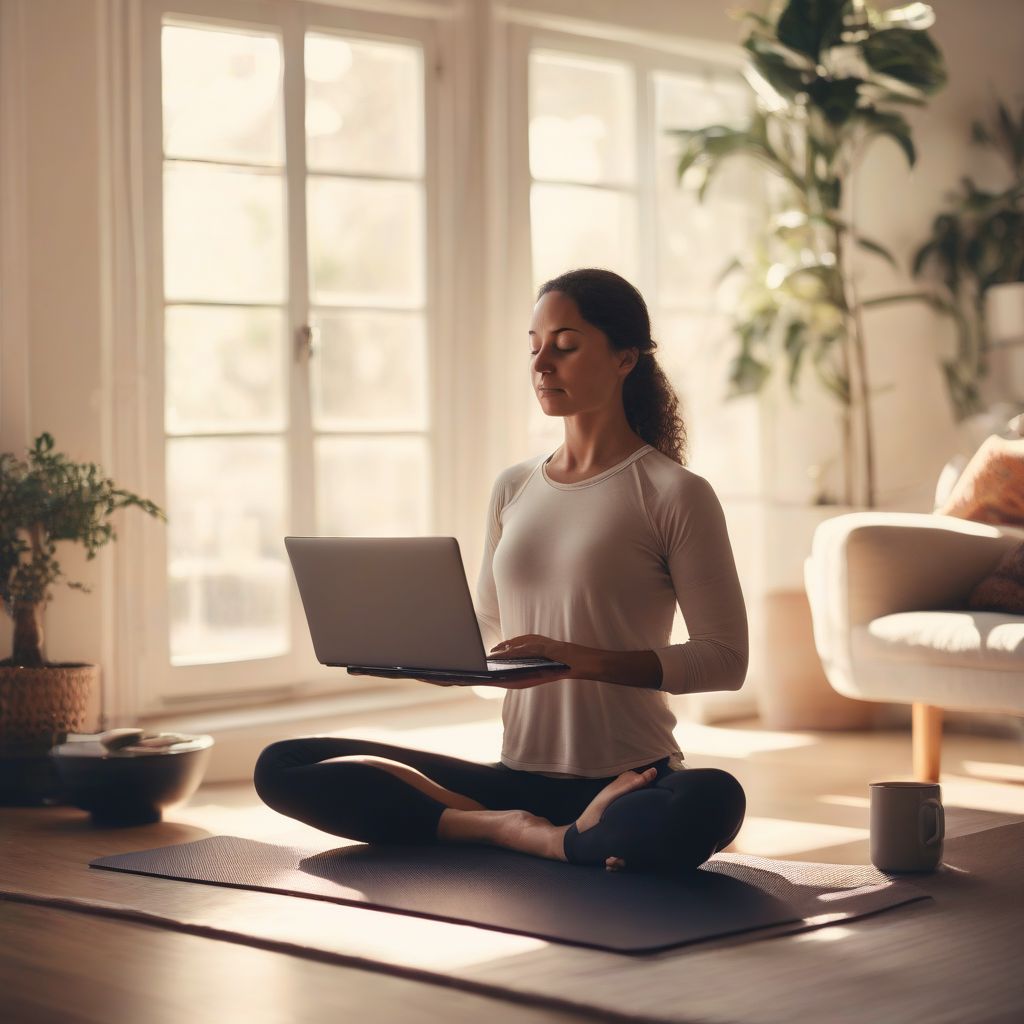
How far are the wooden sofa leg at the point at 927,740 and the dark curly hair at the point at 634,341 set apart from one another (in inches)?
50.1

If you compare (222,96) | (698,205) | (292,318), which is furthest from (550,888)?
(698,205)

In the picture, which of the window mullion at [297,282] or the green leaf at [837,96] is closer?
the window mullion at [297,282]

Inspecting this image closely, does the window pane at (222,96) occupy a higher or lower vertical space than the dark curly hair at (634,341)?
higher

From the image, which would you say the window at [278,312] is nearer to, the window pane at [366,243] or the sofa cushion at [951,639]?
the window pane at [366,243]

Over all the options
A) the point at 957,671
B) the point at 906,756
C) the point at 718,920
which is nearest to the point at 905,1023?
the point at 718,920

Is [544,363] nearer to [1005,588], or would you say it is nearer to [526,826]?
[526,826]

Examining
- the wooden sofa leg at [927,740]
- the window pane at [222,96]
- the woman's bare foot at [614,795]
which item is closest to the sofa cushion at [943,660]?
the wooden sofa leg at [927,740]

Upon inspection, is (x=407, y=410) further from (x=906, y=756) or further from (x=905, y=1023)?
(x=905, y=1023)

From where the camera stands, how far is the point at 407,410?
4.65 metres

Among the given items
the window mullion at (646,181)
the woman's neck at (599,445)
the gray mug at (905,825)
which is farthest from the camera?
the window mullion at (646,181)

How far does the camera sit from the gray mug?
2.78 metres

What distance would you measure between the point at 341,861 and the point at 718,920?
0.77 m

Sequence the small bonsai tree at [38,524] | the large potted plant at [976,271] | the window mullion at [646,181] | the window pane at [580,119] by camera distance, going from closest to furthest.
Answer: the small bonsai tree at [38,524] → the window pane at [580,119] → the window mullion at [646,181] → the large potted plant at [976,271]

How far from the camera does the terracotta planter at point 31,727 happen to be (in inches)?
145
